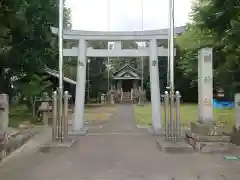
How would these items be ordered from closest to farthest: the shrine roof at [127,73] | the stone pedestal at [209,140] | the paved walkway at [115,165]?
the paved walkway at [115,165] < the stone pedestal at [209,140] < the shrine roof at [127,73]

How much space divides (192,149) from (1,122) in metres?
5.14

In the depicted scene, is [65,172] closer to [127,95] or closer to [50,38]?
[50,38]

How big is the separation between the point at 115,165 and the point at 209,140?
9.99ft

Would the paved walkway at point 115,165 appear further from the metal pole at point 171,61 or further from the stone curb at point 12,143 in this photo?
the metal pole at point 171,61

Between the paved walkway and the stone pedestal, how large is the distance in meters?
0.49

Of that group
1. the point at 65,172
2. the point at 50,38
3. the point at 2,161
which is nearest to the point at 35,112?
the point at 50,38

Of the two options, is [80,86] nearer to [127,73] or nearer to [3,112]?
[3,112]

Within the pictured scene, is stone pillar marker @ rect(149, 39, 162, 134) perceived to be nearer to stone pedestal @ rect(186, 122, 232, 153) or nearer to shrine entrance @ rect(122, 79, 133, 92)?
stone pedestal @ rect(186, 122, 232, 153)

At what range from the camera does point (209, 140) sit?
1049 cm

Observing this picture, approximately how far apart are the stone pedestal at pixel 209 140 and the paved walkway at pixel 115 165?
49cm

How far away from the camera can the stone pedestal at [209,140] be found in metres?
10.2

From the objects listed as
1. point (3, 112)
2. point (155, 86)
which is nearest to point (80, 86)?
point (155, 86)

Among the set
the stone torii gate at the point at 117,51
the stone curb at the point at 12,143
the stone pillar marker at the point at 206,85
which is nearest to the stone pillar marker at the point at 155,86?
the stone torii gate at the point at 117,51

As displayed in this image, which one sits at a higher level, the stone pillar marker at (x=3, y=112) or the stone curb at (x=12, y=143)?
the stone pillar marker at (x=3, y=112)
